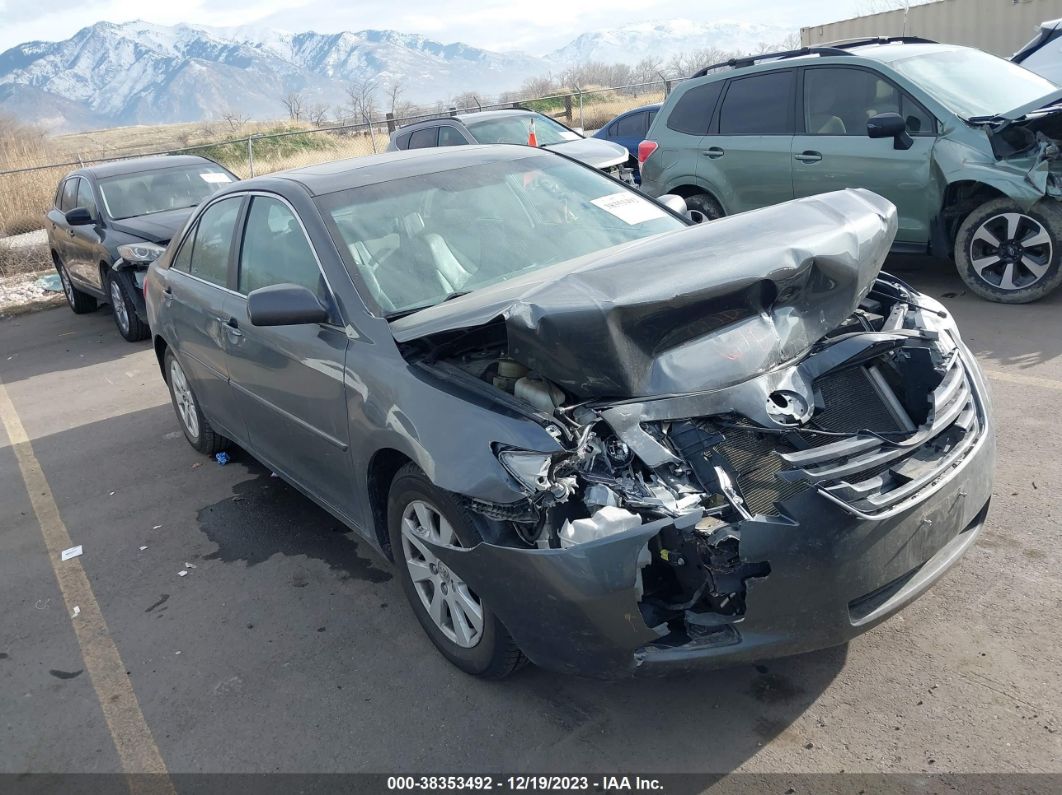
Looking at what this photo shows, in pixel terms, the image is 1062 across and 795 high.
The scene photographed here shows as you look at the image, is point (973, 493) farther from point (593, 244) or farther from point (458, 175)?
point (458, 175)

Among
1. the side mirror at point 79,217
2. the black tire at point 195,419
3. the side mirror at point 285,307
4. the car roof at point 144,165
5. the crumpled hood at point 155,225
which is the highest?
the car roof at point 144,165

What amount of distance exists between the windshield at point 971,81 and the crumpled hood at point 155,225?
696 centimetres

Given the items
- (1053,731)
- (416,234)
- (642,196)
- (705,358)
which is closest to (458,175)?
(416,234)

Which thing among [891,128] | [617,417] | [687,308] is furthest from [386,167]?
[891,128]

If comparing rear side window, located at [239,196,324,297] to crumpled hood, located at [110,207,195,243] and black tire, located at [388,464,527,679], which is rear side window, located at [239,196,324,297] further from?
crumpled hood, located at [110,207,195,243]

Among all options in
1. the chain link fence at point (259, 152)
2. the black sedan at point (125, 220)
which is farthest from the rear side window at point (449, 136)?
the black sedan at point (125, 220)

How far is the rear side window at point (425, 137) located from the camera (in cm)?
1244

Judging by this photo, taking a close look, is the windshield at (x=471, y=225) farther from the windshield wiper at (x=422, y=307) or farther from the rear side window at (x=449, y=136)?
the rear side window at (x=449, y=136)

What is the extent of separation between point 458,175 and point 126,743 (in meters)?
2.79

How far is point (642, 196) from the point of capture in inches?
183

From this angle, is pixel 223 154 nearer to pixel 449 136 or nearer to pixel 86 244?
pixel 449 136

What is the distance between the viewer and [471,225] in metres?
4.02

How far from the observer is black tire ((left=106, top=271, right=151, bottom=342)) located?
9242 mm

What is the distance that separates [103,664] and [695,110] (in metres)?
7.19
